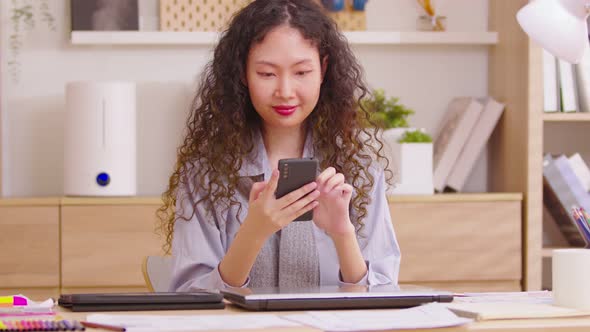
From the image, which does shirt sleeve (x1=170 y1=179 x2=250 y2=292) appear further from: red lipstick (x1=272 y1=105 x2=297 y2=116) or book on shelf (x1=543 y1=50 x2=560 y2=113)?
book on shelf (x1=543 y1=50 x2=560 y2=113)

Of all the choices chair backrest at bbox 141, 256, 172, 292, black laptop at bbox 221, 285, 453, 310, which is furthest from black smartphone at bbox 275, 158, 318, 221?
chair backrest at bbox 141, 256, 172, 292

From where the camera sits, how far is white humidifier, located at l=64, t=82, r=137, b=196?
3.08 metres

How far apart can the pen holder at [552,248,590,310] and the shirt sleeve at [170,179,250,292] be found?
612mm

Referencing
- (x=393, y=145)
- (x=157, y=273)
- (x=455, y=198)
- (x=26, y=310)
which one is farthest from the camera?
(x=393, y=145)

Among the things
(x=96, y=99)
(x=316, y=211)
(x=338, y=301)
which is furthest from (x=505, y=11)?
(x=338, y=301)

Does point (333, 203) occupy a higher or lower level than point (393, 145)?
lower

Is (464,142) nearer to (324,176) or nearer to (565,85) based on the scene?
(565,85)

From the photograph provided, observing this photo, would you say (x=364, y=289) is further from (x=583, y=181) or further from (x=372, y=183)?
(x=583, y=181)

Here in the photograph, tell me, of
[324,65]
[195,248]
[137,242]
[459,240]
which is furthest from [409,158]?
[195,248]

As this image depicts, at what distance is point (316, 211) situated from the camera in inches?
68.1

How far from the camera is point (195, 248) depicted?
188cm

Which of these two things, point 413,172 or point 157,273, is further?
point 413,172

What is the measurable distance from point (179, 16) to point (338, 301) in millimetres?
2114

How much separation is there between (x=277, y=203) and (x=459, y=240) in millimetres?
1649
